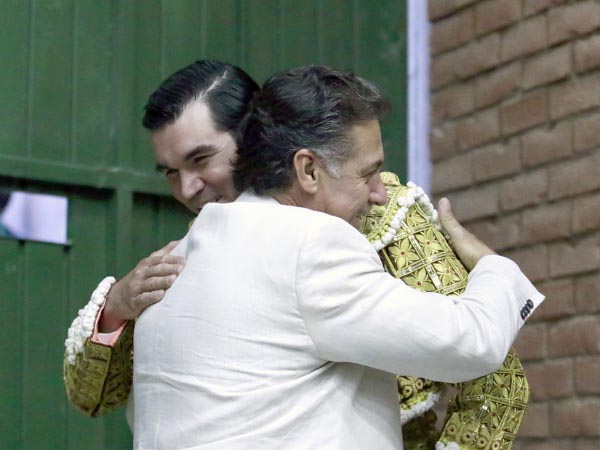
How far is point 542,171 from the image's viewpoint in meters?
3.77

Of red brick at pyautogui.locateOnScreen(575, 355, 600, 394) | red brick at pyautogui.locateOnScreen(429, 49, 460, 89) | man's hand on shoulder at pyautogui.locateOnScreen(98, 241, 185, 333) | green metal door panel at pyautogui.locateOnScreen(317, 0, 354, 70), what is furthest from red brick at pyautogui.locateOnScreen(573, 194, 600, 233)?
man's hand on shoulder at pyautogui.locateOnScreen(98, 241, 185, 333)

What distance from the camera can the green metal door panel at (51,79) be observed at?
368cm

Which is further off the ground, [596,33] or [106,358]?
[596,33]

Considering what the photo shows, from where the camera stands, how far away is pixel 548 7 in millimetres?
3793

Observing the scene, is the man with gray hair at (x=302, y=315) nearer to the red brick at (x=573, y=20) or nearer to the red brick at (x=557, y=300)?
the red brick at (x=557, y=300)

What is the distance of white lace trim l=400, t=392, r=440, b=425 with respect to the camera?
7.96 ft

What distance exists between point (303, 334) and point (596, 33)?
1.87m

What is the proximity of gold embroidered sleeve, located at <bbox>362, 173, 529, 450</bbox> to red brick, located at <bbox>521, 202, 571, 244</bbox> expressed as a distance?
4.03 ft

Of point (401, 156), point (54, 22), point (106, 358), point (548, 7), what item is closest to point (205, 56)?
point (54, 22)

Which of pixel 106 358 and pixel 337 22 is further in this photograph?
pixel 337 22

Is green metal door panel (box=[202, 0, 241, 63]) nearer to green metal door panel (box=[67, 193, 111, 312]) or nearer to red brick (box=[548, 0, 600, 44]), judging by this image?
green metal door panel (box=[67, 193, 111, 312])

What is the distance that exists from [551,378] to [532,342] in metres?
0.12

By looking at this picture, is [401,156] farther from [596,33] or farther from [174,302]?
[174,302]

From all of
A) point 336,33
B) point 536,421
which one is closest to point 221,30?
point 336,33
